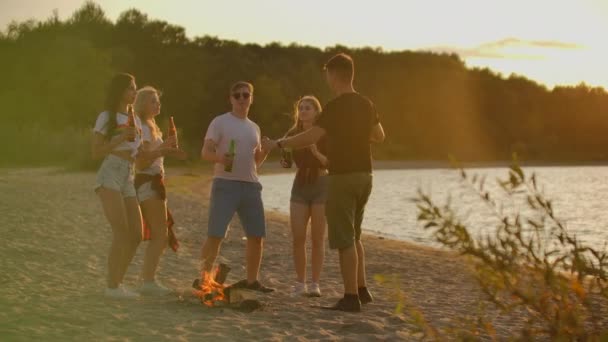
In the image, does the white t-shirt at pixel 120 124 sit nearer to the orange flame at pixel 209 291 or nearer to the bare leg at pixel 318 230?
the orange flame at pixel 209 291

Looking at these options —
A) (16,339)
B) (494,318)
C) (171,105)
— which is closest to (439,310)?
(494,318)

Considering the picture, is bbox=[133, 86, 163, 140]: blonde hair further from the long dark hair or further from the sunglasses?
the sunglasses

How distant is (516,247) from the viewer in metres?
4.01

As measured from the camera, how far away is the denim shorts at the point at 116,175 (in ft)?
21.5

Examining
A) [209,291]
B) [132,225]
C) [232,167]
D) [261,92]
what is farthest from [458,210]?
[261,92]

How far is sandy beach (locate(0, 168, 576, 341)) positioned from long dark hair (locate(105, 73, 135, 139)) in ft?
4.77

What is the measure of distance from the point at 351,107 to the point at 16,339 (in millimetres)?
3052

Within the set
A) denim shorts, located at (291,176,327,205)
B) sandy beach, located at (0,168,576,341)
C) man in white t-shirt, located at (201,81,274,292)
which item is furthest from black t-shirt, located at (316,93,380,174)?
sandy beach, located at (0,168,576,341)

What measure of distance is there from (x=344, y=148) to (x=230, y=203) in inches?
46.0

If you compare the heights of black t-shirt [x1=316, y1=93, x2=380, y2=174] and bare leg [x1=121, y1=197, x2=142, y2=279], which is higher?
black t-shirt [x1=316, y1=93, x2=380, y2=174]

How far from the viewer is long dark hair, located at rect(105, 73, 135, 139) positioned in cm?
659

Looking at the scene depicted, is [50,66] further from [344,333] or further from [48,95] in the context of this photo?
[344,333]

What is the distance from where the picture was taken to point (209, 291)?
6.96 meters

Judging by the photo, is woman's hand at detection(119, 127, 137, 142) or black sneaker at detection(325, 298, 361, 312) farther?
black sneaker at detection(325, 298, 361, 312)
